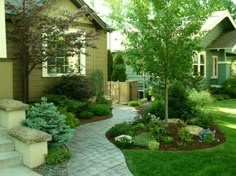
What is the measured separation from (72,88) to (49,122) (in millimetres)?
4693

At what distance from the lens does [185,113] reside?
916 centimetres

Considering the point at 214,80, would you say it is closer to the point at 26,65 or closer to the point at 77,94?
the point at 77,94

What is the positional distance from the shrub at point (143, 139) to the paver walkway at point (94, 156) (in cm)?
54

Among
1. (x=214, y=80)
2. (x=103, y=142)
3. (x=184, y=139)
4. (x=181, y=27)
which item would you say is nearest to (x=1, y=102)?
(x=103, y=142)

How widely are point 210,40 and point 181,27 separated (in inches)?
563

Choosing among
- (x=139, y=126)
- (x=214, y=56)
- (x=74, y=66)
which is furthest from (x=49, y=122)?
(x=214, y=56)

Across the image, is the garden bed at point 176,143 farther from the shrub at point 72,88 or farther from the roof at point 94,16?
the roof at point 94,16

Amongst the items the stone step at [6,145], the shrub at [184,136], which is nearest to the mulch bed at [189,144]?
the shrub at [184,136]

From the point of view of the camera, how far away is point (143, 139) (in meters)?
7.03

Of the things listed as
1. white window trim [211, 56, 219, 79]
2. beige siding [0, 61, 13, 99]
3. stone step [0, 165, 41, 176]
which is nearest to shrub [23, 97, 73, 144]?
stone step [0, 165, 41, 176]

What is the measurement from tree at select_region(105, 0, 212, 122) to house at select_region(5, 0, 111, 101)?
2.42 metres

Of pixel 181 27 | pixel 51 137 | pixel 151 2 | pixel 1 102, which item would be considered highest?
pixel 151 2

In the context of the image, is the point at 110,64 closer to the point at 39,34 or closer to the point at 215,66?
the point at 215,66

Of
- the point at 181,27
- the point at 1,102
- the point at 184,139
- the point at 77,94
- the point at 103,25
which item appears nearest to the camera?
the point at 1,102
